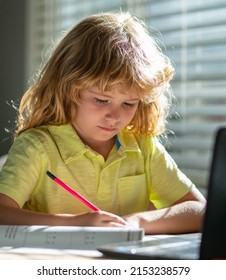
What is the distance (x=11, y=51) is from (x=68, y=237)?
2.12 metres

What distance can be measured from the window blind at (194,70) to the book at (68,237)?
50.9 inches

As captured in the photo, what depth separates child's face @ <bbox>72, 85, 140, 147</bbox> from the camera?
1236 mm

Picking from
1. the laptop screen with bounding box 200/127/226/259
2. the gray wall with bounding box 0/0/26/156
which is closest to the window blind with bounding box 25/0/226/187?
the gray wall with bounding box 0/0/26/156

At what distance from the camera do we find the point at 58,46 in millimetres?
1362

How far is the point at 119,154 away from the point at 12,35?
5.52 ft

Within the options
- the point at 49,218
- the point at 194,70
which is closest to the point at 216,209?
the point at 49,218

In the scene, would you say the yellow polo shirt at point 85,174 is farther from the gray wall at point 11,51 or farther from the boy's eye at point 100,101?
the gray wall at point 11,51

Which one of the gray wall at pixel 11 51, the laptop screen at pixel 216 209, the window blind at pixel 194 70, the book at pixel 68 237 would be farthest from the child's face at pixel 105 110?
the gray wall at pixel 11 51

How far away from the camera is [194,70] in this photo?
2.23 m

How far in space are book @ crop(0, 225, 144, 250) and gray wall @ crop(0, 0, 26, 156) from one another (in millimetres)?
1959

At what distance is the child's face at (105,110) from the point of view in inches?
48.7

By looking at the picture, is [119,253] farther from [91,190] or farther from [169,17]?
[169,17]

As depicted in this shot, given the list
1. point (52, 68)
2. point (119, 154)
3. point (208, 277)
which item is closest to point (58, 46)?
point (52, 68)

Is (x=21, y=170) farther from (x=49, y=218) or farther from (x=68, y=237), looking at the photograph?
(x=68, y=237)
